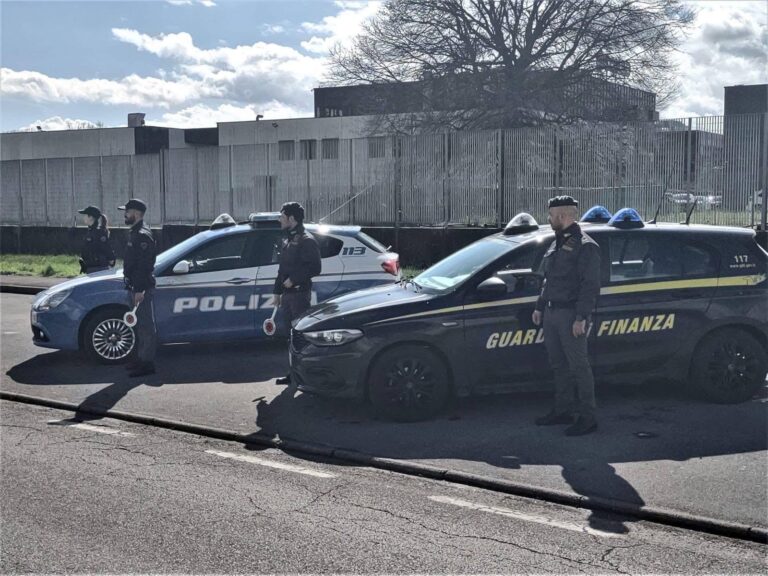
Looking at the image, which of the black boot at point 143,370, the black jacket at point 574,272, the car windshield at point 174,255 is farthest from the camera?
the car windshield at point 174,255

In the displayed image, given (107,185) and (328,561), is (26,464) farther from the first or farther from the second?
(107,185)

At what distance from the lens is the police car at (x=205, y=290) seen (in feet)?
33.0

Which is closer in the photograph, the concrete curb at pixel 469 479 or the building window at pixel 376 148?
the concrete curb at pixel 469 479

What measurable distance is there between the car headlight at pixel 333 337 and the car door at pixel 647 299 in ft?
6.49

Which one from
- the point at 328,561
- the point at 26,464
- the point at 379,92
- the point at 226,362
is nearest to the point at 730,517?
the point at 328,561

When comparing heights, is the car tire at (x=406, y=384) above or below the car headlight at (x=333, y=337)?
below

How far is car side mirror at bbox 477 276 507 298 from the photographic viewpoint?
23.8 ft

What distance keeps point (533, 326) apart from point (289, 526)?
3117 mm

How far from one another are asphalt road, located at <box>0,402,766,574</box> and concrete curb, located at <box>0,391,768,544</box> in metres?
0.09

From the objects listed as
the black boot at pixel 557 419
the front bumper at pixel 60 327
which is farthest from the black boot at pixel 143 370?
the black boot at pixel 557 419

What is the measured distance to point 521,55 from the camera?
3045cm

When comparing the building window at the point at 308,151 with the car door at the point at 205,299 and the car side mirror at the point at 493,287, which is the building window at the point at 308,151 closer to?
the car door at the point at 205,299

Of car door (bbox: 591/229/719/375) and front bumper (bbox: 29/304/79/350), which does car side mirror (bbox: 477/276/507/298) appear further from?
front bumper (bbox: 29/304/79/350)

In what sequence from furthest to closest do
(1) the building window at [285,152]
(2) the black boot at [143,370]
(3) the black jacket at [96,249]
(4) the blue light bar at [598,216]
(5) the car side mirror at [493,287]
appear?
(1) the building window at [285,152]
(3) the black jacket at [96,249]
(2) the black boot at [143,370]
(4) the blue light bar at [598,216]
(5) the car side mirror at [493,287]
